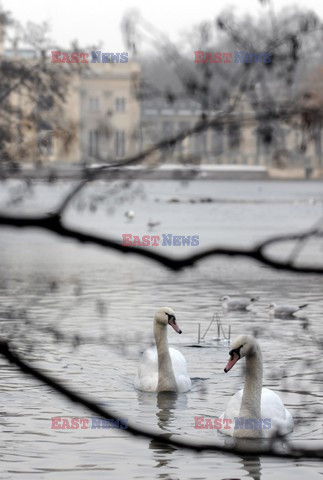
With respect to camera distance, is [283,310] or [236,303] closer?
[283,310]

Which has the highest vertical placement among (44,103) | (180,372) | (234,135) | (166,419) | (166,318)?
(44,103)

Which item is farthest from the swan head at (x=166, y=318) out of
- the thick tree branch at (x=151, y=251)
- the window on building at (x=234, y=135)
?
the thick tree branch at (x=151, y=251)

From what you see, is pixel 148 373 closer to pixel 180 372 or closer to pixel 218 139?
pixel 180 372

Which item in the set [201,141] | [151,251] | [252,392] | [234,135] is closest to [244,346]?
[252,392]

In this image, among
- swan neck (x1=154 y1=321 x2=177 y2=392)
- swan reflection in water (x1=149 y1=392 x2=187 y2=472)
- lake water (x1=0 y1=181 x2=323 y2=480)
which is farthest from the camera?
swan neck (x1=154 y1=321 x2=177 y2=392)

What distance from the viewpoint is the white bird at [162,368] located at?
42.4ft

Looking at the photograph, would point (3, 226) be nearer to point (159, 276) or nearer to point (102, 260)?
point (159, 276)

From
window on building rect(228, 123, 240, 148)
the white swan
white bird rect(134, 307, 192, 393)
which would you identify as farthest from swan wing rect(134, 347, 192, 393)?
window on building rect(228, 123, 240, 148)

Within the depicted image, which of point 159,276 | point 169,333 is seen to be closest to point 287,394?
point 169,333

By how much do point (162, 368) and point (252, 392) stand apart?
2.43 metres

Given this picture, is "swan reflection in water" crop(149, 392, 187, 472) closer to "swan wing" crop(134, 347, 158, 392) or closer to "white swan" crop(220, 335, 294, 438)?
"swan wing" crop(134, 347, 158, 392)

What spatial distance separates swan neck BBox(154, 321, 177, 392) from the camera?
42.3 ft

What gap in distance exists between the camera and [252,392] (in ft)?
35.3

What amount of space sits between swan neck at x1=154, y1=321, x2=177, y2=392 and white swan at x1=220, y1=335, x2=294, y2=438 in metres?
1.90
